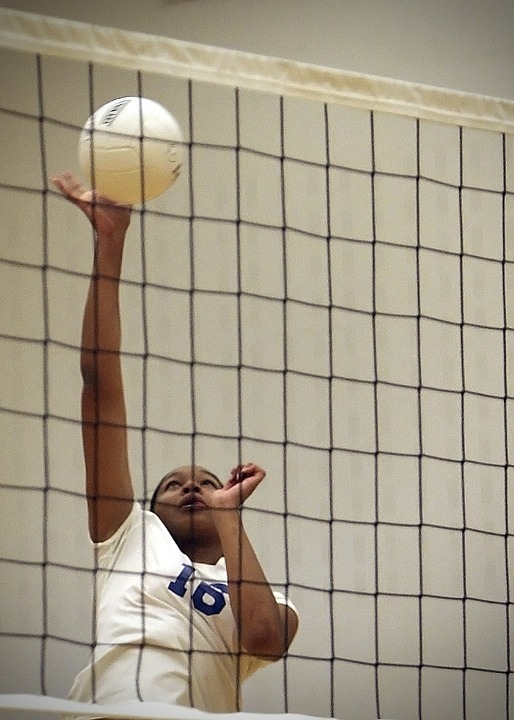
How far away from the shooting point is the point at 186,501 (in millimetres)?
2783

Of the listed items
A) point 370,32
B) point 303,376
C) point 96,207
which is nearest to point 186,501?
point 96,207

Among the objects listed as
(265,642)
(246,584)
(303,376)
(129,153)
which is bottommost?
(265,642)

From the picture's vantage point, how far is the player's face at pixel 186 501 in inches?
109

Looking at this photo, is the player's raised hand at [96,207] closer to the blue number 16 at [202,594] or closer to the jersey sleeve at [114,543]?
the jersey sleeve at [114,543]

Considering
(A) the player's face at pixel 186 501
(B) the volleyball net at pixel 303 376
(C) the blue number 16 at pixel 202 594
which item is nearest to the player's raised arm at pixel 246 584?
(C) the blue number 16 at pixel 202 594

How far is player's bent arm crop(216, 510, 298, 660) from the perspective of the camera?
2.48 meters

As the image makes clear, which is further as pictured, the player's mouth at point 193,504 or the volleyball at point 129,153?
the player's mouth at point 193,504

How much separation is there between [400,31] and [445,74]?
0.71 ft

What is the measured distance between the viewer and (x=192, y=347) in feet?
12.6

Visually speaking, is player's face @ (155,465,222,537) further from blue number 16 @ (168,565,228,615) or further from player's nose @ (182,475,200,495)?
blue number 16 @ (168,565,228,615)

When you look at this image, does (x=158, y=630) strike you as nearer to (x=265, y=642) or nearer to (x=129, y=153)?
(x=265, y=642)

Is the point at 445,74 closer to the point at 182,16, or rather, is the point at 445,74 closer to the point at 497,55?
the point at 497,55

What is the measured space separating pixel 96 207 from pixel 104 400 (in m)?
0.44

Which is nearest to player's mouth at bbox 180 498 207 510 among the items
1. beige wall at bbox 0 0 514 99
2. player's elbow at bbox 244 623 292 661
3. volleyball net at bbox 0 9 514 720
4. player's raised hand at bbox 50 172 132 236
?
player's elbow at bbox 244 623 292 661
